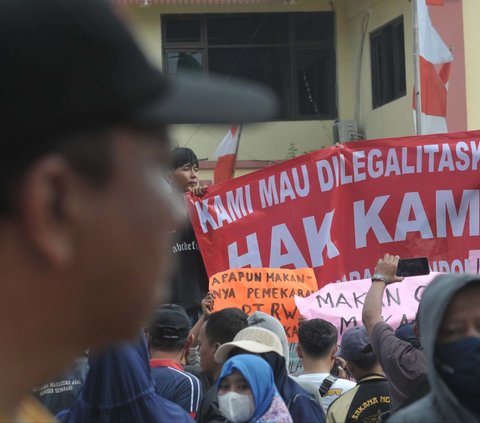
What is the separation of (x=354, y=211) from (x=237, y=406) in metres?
4.17

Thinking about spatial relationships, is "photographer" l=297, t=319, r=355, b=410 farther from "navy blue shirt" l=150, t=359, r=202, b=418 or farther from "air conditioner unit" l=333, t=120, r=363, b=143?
"air conditioner unit" l=333, t=120, r=363, b=143

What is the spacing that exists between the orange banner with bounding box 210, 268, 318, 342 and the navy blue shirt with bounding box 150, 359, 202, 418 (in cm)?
234

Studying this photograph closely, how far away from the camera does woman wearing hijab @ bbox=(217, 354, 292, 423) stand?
459 centimetres

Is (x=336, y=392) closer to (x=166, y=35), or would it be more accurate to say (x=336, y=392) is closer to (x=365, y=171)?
(x=365, y=171)

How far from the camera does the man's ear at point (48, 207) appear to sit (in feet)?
3.44

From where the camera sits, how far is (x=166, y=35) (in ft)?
65.4

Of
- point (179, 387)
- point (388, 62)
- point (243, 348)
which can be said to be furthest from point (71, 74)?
point (388, 62)

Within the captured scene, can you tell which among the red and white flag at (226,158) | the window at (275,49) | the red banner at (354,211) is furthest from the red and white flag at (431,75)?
the window at (275,49)

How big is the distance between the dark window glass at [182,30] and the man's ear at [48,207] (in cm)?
1912

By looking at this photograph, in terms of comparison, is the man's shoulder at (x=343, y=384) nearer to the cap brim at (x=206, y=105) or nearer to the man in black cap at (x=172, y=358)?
the man in black cap at (x=172, y=358)

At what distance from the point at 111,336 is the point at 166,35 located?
19117mm

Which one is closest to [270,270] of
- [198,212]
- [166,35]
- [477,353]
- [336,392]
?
[198,212]

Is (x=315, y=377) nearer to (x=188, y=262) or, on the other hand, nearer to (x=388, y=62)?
(x=188, y=262)

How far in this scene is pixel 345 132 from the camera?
64.8 feet
